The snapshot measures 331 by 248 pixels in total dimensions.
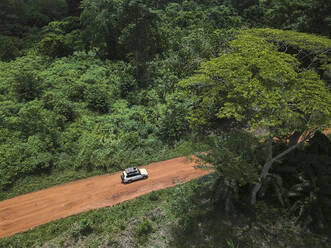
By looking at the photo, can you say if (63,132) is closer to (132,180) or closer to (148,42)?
(132,180)

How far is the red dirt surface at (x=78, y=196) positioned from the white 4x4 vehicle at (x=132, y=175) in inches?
17.0

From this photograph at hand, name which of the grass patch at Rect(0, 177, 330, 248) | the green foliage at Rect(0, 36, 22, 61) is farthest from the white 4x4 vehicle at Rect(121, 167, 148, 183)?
the green foliage at Rect(0, 36, 22, 61)

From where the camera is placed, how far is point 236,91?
12430 mm

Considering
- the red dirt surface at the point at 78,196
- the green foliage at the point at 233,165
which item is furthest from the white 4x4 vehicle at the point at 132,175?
the green foliage at the point at 233,165

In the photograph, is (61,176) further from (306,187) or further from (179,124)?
(306,187)

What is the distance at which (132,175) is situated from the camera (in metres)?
20.7

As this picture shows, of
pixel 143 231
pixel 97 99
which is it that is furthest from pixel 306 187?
pixel 97 99

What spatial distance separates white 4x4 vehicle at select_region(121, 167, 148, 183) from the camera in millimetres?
20409

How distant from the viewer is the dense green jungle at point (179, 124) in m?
13.3

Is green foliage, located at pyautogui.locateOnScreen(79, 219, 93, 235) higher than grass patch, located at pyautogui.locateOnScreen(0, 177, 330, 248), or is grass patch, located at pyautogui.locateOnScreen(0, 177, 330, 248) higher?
green foliage, located at pyautogui.locateOnScreen(79, 219, 93, 235)

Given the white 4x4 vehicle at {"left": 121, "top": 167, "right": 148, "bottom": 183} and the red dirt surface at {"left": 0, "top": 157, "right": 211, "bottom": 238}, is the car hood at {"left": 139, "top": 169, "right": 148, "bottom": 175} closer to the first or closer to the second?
the white 4x4 vehicle at {"left": 121, "top": 167, "right": 148, "bottom": 183}

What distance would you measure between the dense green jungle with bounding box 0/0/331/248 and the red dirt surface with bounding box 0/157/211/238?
3.27ft

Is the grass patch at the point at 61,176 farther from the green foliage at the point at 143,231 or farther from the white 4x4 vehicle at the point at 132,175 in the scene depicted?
the green foliage at the point at 143,231

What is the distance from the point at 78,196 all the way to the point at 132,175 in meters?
4.80
